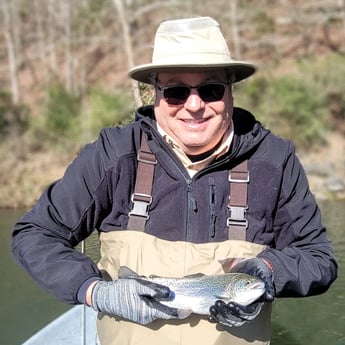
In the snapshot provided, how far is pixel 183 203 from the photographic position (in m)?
1.98

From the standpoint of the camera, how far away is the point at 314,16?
23.3 meters

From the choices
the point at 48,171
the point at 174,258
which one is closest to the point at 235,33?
the point at 48,171

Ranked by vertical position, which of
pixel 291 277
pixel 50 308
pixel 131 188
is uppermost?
pixel 131 188

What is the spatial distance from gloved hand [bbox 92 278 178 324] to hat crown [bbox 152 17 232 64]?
708 millimetres

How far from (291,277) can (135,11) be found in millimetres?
24920

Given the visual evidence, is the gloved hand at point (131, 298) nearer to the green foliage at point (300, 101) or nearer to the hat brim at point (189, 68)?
the hat brim at point (189, 68)

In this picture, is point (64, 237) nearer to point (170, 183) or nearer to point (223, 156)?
point (170, 183)

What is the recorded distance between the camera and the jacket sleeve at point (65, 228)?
1849mm

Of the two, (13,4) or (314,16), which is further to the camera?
(13,4)

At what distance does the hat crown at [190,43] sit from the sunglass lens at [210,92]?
0.09 meters

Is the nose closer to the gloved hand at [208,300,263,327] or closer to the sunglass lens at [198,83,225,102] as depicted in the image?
the sunglass lens at [198,83,225,102]

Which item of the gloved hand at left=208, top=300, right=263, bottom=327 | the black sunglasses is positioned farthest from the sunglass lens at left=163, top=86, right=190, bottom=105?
the gloved hand at left=208, top=300, right=263, bottom=327

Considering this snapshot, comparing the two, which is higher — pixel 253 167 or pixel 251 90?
pixel 253 167

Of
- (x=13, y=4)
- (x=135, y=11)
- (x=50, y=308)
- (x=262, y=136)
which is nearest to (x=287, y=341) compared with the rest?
(x=50, y=308)
